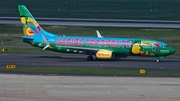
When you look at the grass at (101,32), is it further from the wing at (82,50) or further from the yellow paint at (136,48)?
the yellow paint at (136,48)

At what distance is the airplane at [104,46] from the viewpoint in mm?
82812

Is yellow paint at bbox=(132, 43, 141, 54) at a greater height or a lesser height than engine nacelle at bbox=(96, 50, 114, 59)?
greater

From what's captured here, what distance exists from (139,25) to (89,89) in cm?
7013

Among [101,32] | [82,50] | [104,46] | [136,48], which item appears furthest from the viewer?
[101,32]

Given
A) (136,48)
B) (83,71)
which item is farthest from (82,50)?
(83,71)

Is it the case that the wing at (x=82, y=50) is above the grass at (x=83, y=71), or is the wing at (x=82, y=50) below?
above

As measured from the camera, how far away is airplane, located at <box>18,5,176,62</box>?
82812mm

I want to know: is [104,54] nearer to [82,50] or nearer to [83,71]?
[82,50]

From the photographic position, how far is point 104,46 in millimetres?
84062

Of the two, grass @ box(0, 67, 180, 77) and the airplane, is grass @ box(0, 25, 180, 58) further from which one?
grass @ box(0, 67, 180, 77)

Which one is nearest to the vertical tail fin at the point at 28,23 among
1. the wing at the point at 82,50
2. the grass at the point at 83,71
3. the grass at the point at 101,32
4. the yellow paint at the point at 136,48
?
the wing at the point at 82,50

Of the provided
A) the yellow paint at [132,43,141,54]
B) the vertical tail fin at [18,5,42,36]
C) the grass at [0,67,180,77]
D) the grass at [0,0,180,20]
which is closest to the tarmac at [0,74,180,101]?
the grass at [0,67,180,77]

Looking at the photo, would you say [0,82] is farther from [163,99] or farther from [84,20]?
[84,20]

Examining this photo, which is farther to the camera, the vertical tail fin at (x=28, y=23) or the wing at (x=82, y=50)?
the vertical tail fin at (x=28, y=23)
